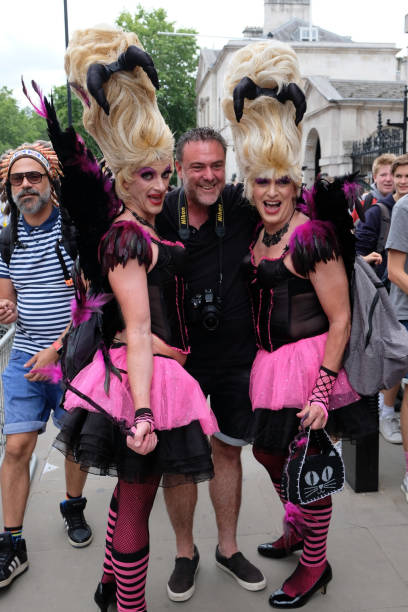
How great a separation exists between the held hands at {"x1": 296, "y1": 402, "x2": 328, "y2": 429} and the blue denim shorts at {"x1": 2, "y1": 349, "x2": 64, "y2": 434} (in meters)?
1.28

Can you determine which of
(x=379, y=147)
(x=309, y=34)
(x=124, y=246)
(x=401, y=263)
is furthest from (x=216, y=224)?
(x=309, y=34)

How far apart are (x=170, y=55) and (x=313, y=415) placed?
44.1 meters

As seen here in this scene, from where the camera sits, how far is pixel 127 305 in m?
2.13

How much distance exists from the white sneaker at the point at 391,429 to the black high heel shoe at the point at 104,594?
2511mm

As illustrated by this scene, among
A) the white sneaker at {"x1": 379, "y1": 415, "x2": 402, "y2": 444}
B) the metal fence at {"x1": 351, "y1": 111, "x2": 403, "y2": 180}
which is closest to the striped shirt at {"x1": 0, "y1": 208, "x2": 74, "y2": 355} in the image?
the white sneaker at {"x1": 379, "y1": 415, "x2": 402, "y2": 444}

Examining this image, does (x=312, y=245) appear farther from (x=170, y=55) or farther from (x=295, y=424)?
(x=170, y=55)

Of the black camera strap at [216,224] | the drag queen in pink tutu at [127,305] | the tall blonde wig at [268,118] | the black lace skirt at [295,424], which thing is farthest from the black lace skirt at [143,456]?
the tall blonde wig at [268,118]

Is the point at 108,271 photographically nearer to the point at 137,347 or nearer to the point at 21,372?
the point at 137,347

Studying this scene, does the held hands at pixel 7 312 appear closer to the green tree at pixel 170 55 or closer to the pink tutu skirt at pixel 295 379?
the pink tutu skirt at pixel 295 379

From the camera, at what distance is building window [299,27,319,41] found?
126ft

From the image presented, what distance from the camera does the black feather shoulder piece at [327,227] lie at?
2303 millimetres

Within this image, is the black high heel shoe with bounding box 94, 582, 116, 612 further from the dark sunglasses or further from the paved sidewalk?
the dark sunglasses

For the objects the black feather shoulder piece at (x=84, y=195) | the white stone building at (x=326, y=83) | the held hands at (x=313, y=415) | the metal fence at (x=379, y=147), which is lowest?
the held hands at (x=313, y=415)

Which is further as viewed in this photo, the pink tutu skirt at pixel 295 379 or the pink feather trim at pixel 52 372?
the pink feather trim at pixel 52 372
